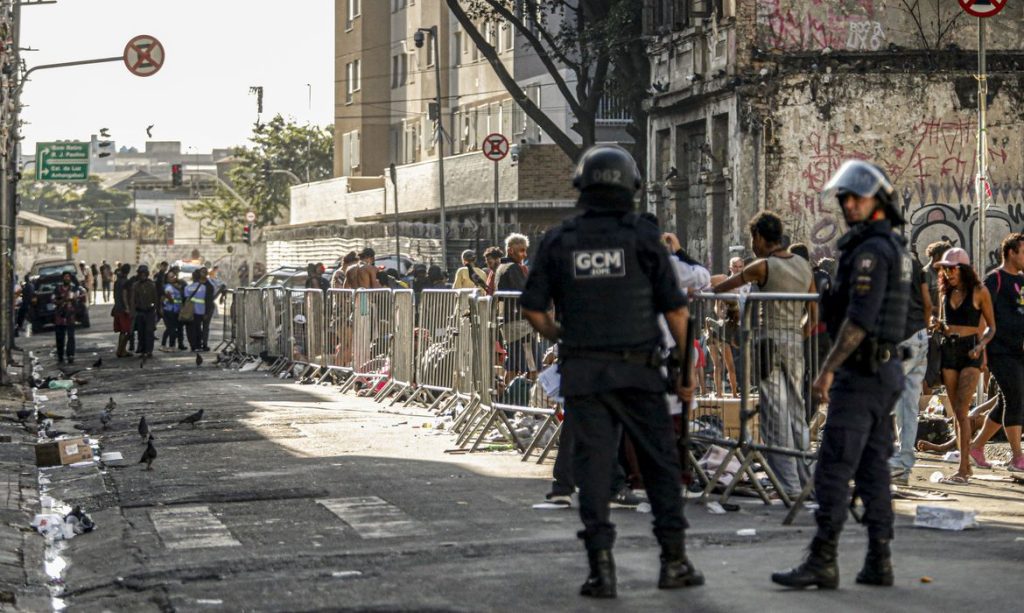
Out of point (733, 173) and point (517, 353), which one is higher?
point (733, 173)

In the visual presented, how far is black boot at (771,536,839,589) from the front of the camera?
7297mm

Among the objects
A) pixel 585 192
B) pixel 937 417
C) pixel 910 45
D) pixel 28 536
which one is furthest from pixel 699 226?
pixel 585 192

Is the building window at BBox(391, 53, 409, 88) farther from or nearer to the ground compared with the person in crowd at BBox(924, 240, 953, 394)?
farther from the ground

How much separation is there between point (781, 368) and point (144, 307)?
2137cm

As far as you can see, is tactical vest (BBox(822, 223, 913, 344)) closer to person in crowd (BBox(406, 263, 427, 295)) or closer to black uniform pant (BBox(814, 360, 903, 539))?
black uniform pant (BBox(814, 360, 903, 539))

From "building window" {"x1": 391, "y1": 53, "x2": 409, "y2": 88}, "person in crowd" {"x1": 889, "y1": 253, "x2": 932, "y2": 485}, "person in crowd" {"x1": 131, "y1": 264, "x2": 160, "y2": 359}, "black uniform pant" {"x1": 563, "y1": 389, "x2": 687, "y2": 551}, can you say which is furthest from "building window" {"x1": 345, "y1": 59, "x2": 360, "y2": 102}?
"black uniform pant" {"x1": 563, "y1": 389, "x2": 687, "y2": 551}

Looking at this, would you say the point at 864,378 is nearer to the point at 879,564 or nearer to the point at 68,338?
the point at 879,564

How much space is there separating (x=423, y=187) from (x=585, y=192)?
147 ft

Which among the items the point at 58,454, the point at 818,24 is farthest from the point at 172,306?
the point at 58,454

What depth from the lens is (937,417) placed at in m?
14.3

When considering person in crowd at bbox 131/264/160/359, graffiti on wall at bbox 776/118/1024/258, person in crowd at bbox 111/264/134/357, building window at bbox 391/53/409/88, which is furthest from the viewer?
building window at bbox 391/53/409/88

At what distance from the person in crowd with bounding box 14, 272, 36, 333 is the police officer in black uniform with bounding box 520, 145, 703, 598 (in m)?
36.9

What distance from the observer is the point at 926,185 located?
25.9m

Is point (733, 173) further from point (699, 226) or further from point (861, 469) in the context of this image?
point (861, 469)
